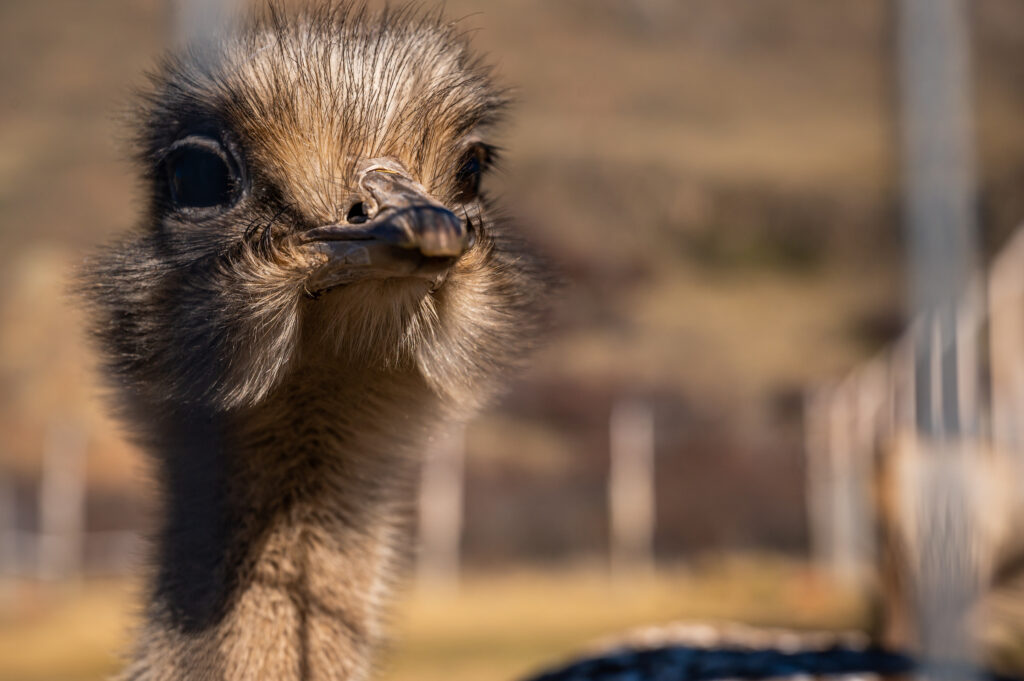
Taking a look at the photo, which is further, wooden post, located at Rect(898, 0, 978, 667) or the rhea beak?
wooden post, located at Rect(898, 0, 978, 667)

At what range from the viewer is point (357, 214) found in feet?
4.23

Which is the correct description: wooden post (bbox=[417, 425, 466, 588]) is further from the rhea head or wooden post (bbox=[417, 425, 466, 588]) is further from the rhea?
the rhea head

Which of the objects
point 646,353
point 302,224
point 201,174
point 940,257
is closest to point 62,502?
point 646,353

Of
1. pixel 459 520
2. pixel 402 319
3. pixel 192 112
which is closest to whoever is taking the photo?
pixel 402 319

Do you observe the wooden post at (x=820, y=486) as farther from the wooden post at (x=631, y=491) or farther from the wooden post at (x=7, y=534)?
the wooden post at (x=7, y=534)

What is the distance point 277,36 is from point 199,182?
21 centimetres

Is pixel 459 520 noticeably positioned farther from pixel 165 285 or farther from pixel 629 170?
pixel 165 285

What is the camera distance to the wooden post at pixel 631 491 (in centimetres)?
857

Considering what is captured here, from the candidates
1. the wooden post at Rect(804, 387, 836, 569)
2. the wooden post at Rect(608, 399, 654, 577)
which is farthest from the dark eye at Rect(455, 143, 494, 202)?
the wooden post at Rect(804, 387, 836, 569)

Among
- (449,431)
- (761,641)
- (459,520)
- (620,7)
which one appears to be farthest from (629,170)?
(449,431)

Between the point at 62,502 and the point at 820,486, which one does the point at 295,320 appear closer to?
the point at 62,502

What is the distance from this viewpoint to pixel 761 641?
2742 millimetres

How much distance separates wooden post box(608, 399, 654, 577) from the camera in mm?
8570

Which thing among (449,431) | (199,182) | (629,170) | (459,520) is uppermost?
(629,170)
